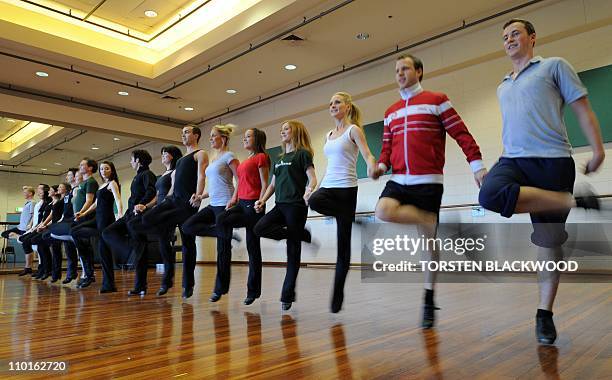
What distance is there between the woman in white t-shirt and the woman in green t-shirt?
0.48 m

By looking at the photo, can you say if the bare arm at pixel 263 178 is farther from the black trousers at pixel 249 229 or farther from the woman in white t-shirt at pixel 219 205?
the woman in white t-shirt at pixel 219 205

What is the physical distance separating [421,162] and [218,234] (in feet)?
5.59

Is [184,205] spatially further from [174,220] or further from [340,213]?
[340,213]

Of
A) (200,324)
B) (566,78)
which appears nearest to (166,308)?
(200,324)

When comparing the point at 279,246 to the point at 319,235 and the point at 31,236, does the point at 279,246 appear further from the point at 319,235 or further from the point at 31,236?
the point at 31,236

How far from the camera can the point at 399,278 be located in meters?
5.63

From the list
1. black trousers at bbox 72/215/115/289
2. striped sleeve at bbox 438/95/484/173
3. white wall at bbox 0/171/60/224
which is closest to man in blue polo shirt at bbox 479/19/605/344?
striped sleeve at bbox 438/95/484/173

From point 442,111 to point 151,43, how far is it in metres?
7.47

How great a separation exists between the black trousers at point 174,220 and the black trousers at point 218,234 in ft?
0.69

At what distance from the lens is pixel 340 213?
2727 mm

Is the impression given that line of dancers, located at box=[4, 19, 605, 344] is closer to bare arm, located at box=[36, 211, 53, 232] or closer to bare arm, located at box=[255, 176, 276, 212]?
→ bare arm, located at box=[255, 176, 276, 212]

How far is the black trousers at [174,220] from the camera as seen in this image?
3.75 metres

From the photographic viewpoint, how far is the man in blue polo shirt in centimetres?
180

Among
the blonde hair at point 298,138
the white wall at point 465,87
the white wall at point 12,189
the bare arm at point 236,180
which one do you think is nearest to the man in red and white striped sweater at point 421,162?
the blonde hair at point 298,138
